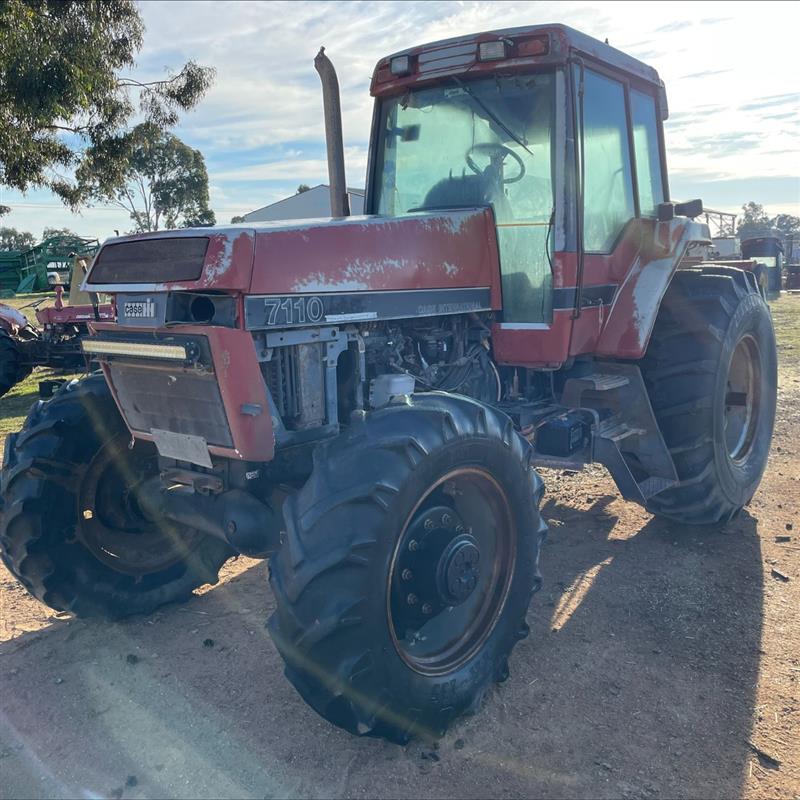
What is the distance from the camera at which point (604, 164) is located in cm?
439

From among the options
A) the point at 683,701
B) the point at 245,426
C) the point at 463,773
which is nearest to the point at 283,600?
the point at 245,426

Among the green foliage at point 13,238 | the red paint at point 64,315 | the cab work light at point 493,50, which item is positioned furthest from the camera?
the green foliage at point 13,238

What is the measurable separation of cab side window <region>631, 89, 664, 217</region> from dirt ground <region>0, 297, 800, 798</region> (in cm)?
228

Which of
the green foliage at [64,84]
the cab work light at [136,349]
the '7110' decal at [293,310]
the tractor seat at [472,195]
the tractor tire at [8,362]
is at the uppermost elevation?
the green foliage at [64,84]

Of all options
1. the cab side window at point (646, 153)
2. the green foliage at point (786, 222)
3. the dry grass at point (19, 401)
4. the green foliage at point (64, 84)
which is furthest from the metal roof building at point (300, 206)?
the green foliage at point (786, 222)

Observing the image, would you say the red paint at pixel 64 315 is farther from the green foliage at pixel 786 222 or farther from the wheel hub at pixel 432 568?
the green foliage at pixel 786 222

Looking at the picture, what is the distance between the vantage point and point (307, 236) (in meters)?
3.06

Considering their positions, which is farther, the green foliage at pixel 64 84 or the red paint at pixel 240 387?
the green foliage at pixel 64 84

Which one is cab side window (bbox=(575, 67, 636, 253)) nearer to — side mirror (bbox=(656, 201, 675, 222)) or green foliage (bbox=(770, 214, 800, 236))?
side mirror (bbox=(656, 201, 675, 222))

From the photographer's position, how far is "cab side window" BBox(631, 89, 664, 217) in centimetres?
474

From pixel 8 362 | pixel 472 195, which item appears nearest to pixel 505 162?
pixel 472 195

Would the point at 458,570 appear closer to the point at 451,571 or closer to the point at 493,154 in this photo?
the point at 451,571

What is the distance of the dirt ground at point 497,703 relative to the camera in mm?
2703

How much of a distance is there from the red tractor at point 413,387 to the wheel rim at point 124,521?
0.04ft
